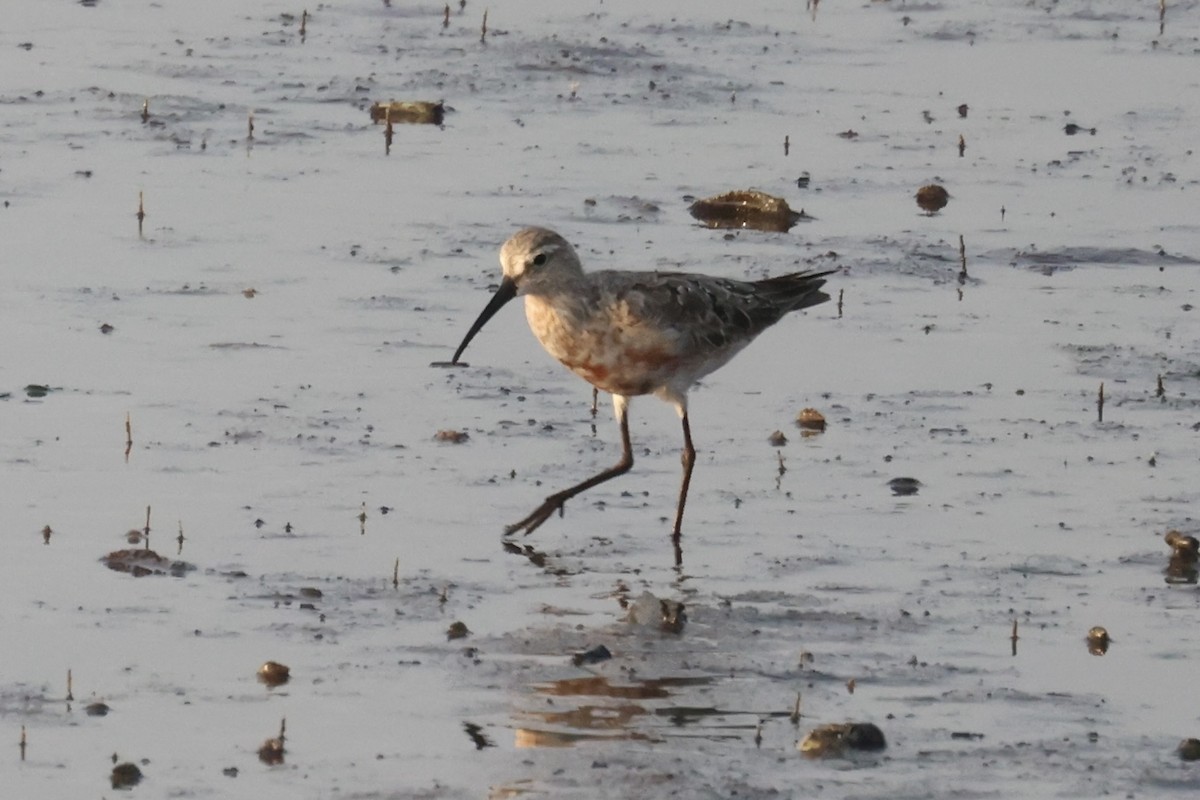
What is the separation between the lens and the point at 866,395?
39.3ft

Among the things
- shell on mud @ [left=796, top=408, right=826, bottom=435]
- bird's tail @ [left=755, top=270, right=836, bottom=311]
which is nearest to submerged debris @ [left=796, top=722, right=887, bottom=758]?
shell on mud @ [left=796, top=408, right=826, bottom=435]

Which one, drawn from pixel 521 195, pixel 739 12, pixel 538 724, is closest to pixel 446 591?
pixel 538 724

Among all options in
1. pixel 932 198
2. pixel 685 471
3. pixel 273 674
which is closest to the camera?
pixel 273 674

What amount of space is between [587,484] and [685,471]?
1.33 feet

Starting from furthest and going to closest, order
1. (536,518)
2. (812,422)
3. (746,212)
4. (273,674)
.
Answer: (746,212)
(812,422)
(536,518)
(273,674)

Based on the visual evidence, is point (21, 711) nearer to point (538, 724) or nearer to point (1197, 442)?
point (538, 724)

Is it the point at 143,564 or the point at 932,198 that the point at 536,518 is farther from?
the point at 932,198

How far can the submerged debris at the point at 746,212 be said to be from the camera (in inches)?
588

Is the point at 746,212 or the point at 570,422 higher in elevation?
the point at 746,212

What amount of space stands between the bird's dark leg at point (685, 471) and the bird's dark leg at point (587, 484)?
24 cm

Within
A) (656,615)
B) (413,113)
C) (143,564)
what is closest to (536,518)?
(656,615)

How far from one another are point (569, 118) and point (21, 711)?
1032 cm

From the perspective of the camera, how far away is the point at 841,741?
25.0 ft

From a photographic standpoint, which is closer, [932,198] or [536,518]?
[536,518]
